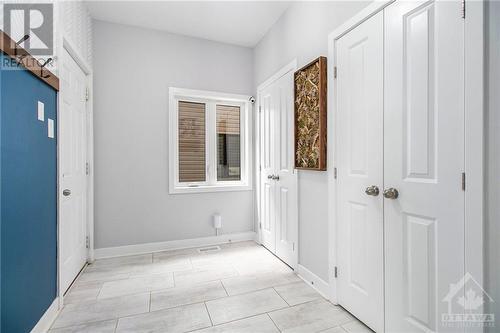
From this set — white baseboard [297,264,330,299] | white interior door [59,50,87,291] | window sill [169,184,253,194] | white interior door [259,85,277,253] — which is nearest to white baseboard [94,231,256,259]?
white interior door [59,50,87,291]

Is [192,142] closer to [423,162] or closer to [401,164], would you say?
[401,164]

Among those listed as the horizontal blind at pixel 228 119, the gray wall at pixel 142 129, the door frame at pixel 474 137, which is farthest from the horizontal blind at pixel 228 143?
the door frame at pixel 474 137

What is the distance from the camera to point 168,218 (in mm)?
3342

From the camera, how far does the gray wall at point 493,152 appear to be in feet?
3.51

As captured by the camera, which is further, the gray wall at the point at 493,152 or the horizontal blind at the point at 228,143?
the horizontal blind at the point at 228,143

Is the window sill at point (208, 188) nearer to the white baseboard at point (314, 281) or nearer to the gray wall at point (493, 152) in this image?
the white baseboard at point (314, 281)

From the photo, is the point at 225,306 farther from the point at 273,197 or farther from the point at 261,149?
the point at 261,149

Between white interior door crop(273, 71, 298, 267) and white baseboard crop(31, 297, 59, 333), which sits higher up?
white interior door crop(273, 71, 298, 267)

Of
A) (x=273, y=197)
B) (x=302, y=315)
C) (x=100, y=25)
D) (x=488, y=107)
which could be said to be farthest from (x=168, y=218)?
(x=488, y=107)

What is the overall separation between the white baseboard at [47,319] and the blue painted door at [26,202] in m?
0.04

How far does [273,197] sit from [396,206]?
1.74 meters

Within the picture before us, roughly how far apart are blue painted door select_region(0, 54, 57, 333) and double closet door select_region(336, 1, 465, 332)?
7.06ft

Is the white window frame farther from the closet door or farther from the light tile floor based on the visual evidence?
the closet door

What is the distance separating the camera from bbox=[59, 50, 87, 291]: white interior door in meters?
2.16
